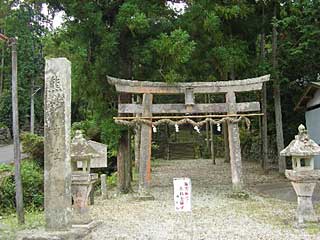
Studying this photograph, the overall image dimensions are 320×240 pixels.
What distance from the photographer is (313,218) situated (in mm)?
8406

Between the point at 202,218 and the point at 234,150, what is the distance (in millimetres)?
3600

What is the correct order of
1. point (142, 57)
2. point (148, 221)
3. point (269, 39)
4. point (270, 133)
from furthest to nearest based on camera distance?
point (270, 133), point (269, 39), point (142, 57), point (148, 221)

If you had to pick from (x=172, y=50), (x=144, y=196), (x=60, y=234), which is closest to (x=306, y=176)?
(x=60, y=234)

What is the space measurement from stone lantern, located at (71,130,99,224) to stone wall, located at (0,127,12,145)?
24098mm

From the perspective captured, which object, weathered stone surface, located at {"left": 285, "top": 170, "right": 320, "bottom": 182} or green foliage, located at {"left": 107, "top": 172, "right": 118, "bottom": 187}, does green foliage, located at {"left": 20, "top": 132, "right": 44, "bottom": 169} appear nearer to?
green foliage, located at {"left": 107, "top": 172, "right": 118, "bottom": 187}

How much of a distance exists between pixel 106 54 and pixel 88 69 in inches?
35.6

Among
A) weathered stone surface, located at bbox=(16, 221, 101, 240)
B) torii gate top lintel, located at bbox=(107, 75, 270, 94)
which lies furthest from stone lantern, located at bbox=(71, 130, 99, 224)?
torii gate top lintel, located at bbox=(107, 75, 270, 94)

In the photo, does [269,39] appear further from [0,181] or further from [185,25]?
[0,181]

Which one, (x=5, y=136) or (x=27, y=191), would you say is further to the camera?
(x=5, y=136)

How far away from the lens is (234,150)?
1258 cm

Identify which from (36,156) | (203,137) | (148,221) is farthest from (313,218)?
(203,137)

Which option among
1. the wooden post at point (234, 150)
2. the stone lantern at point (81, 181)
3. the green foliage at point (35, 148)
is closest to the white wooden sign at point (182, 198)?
the stone lantern at point (81, 181)

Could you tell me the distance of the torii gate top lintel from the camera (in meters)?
12.3

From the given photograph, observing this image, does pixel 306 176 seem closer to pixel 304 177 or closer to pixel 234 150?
pixel 304 177
